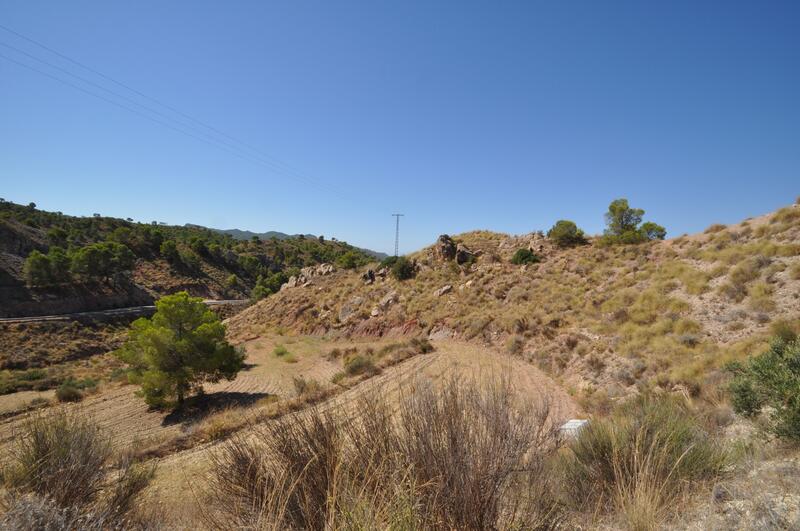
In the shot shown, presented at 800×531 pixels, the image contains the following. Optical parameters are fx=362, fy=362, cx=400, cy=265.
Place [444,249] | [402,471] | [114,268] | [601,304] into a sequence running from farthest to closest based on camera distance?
[114,268], [444,249], [601,304], [402,471]

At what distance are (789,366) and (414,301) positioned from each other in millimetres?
23545

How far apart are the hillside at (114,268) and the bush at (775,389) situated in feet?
131

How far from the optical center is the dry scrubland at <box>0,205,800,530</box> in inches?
120

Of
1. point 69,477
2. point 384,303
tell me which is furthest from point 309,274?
point 69,477

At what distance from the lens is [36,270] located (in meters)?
46.0

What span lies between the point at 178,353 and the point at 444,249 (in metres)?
23.2

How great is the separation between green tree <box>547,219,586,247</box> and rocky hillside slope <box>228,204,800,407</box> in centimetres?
88

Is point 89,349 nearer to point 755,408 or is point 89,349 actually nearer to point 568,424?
point 568,424

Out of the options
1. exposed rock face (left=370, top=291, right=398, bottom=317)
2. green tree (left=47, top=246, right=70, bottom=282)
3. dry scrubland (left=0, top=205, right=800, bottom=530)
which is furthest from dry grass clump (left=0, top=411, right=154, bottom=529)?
green tree (left=47, top=246, right=70, bottom=282)

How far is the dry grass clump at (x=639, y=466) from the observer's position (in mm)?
3336

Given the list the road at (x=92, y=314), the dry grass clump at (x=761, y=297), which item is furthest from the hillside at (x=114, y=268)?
the dry grass clump at (x=761, y=297)

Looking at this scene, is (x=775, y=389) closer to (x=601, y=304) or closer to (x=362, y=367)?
(x=601, y=304)

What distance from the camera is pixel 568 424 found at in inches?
329

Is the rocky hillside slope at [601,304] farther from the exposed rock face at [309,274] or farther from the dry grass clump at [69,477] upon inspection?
the dry grass clump at [69,477]
